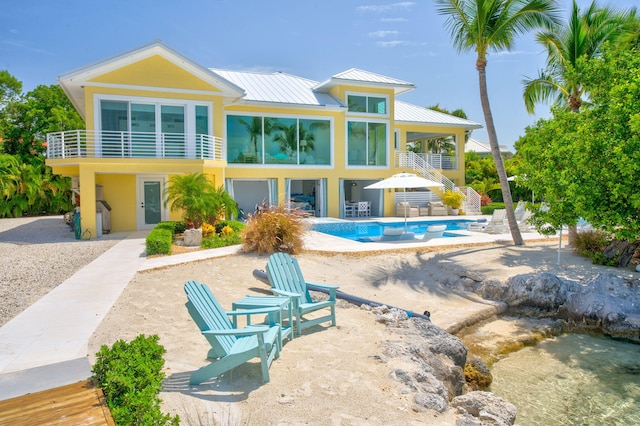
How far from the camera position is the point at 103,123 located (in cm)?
1791

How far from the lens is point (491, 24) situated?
1382 centimetres

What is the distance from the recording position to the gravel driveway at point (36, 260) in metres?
8.71

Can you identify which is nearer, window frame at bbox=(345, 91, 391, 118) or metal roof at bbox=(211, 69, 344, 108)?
metal roof at bbox=(211, 69, 344, 108)

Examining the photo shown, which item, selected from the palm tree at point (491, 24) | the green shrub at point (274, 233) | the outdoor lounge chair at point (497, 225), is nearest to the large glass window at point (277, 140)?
the outdoor lounge chair at point (497, 225)

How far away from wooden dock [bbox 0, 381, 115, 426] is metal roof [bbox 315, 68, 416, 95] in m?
22.6

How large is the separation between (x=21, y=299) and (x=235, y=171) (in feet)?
49.0

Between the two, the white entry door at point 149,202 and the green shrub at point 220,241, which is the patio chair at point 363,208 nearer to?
the white entry door at point 149,202

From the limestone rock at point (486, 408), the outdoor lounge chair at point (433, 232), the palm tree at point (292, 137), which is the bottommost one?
the limestone rock at point (486, 408)

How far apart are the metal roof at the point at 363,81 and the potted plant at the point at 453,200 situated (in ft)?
21.8

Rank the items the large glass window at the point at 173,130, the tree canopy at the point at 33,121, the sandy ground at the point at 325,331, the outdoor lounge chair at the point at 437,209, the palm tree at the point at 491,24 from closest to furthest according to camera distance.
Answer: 1. the sandy ground at the point at 325,331
2. the palm tree at the point at 491,24
3. the large glass window at the point at 173,130
4. the outdoor lounge chair at the point at 437,209
5. the tree canopy at the point at 33,121

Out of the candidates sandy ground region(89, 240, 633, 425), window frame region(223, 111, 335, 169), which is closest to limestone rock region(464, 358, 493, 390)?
sandy ground region(89, 240, 633, 425)

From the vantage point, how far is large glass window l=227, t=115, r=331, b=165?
22.8 metres

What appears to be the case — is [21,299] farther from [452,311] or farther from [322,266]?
[452,311]

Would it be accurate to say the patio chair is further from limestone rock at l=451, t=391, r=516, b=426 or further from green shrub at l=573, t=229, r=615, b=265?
limestone rock at l=451, t=391, r=516, b=426
